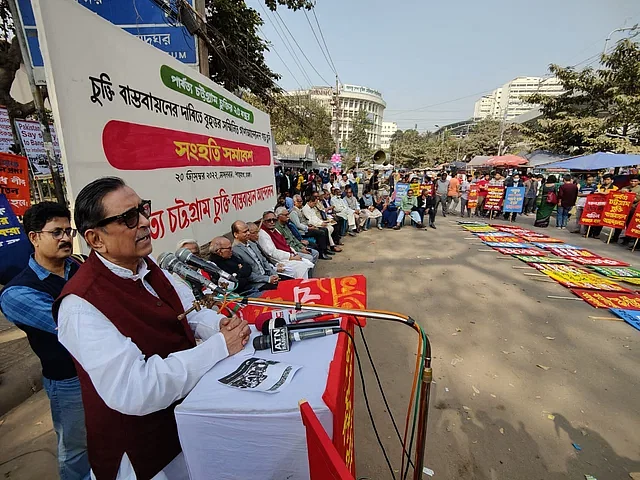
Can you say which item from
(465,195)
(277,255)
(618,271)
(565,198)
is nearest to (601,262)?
(618,271)

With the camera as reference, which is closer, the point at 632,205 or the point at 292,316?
the point at 292,316

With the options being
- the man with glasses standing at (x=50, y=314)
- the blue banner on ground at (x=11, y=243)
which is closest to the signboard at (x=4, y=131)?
the blue banner on ground at (x=11, y=243)

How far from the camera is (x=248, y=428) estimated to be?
0.97 metres

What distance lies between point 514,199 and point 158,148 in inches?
455

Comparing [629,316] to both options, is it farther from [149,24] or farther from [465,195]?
[465,195]

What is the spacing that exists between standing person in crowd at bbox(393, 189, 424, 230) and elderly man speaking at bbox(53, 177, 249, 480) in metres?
9.24

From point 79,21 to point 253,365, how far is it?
256 cm

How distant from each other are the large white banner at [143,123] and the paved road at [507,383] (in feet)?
6.64

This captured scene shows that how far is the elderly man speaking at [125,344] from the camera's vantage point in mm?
913

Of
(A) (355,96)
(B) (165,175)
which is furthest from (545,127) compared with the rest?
(A) (355,96)

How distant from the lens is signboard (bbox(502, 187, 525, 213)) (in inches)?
417

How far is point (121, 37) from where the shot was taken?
2.44 metres

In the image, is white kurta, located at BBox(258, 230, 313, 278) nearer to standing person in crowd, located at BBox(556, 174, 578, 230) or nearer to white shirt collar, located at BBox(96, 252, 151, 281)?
white shirt collar, located at BBox(96, 252, 151, 281)

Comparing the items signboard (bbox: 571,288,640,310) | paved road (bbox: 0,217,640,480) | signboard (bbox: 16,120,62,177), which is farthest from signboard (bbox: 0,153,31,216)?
signboard (bbox: 571,288,640,310)
